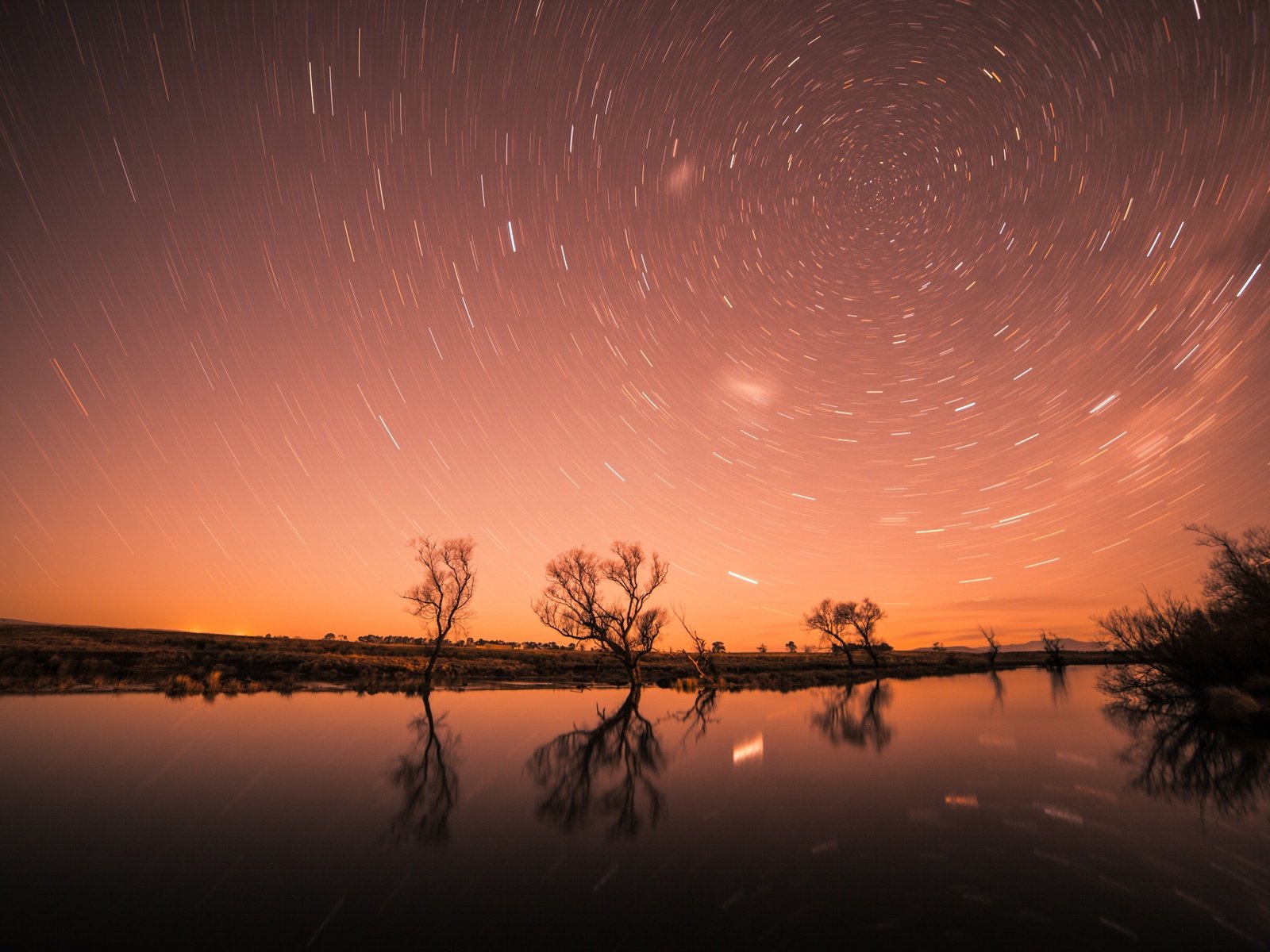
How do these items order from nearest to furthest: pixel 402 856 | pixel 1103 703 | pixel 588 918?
pixel 588 918 < pixel 402 856 < pixel 1103 703

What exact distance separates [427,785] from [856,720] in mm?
17626

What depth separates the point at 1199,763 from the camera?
43.3 ft

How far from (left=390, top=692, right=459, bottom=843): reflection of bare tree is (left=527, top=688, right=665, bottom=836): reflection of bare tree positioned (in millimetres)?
1683

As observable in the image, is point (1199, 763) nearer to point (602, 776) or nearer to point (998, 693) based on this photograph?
point (602, 776)

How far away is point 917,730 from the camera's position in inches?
752

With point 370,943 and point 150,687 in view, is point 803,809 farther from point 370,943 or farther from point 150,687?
point 150,687

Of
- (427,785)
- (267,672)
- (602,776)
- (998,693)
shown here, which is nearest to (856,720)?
(602,776)

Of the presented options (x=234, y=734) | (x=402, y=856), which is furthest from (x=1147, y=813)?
(x=234, y=734)

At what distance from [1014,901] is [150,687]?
106 ft

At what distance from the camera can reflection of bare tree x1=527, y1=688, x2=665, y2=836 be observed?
9141 mm

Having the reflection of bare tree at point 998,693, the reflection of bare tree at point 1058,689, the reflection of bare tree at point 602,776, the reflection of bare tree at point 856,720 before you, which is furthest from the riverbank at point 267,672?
the reflection of bare tree at point 602,776

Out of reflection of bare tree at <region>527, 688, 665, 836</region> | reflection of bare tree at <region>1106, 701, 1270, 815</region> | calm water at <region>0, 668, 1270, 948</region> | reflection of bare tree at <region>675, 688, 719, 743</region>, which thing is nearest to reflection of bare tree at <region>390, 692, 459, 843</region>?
calm water at <region>0, 668, 1270, 948</region>

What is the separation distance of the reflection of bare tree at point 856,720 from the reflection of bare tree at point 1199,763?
20.2 feet

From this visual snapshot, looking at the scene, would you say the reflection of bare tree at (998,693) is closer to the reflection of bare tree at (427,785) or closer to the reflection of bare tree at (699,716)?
the reflection of bare tree at (699,716)
